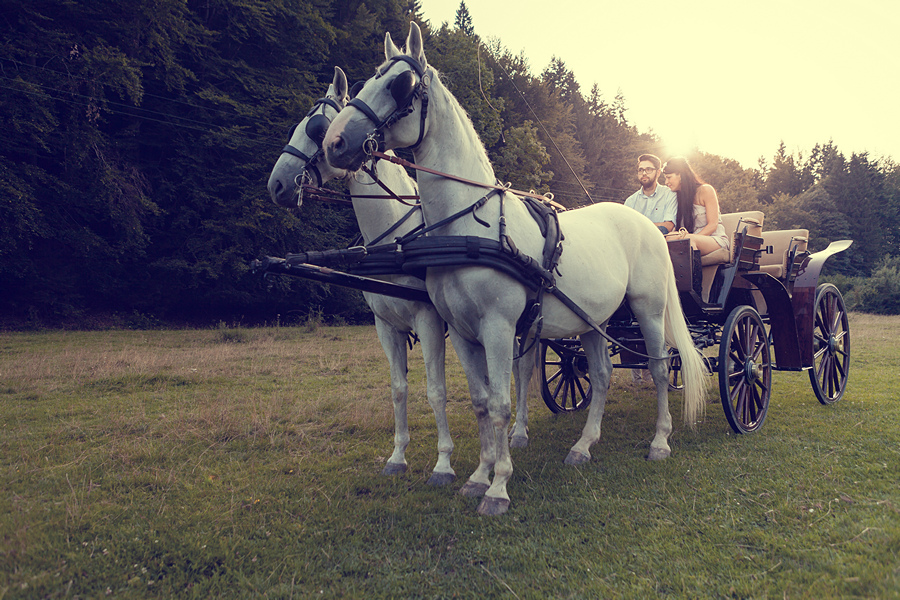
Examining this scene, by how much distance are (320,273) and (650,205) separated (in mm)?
4486

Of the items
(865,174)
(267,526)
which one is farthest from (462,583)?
(865,174)

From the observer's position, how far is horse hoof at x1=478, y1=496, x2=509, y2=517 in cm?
329

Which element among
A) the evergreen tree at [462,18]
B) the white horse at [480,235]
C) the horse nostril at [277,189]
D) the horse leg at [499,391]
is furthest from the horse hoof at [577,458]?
the evergreen tree at [462,18]

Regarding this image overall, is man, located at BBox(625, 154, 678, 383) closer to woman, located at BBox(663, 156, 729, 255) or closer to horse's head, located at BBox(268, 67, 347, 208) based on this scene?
woman, located at BBox(663, 156, 729, 255)

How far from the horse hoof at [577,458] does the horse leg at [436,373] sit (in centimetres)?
101

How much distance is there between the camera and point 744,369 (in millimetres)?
4949

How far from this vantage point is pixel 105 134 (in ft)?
50.0

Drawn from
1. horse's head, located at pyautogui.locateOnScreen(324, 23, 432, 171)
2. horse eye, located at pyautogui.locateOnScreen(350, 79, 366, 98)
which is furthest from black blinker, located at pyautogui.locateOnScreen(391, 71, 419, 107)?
horse eye, located at pyautogui.locateOnScreen(350, 79, 366, 98)

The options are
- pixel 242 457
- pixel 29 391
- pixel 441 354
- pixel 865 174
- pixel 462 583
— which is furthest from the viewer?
pixel 865 174

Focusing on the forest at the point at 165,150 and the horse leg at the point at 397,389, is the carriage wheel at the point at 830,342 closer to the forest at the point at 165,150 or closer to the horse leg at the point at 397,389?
the horse leg at the point at 397,389

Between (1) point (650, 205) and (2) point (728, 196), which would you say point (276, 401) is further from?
(2) point (728, 196)

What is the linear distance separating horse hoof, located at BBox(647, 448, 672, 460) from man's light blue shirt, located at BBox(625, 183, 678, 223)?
270cm

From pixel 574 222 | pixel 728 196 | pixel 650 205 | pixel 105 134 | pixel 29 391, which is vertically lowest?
pixel 29 391

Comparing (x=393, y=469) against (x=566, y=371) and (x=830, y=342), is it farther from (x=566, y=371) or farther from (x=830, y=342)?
(x=830, y=342)
